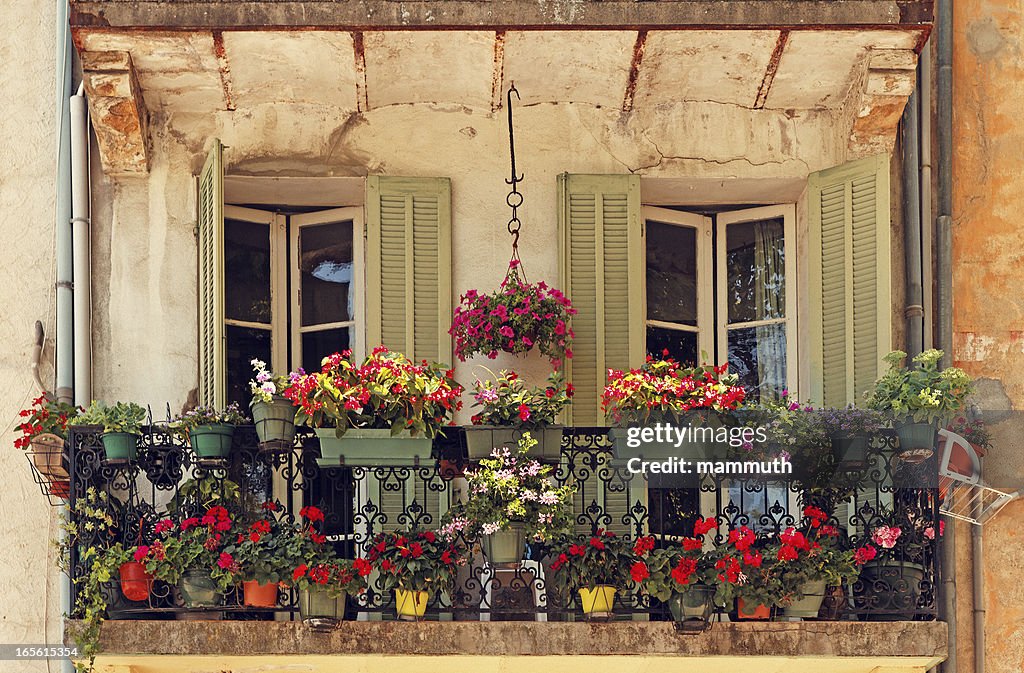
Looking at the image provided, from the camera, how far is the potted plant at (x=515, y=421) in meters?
10.4

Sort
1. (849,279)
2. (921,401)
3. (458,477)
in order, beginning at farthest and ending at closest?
(849,279), (458,477), (921,401)

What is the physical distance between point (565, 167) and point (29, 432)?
3.24 meters

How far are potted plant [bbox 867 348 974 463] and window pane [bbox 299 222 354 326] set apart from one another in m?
3.15

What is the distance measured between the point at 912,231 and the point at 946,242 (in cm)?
21

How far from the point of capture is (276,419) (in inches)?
408

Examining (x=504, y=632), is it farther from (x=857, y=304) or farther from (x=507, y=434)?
(x=857, y=304)

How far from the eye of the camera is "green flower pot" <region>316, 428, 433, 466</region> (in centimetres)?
1033

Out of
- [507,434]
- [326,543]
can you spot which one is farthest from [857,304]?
[326,543]

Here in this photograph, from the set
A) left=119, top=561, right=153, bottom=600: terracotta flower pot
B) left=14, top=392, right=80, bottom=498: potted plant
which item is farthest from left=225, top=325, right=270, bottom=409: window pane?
left=119, top=561, right=153, bottom=600: terracotta flower pot

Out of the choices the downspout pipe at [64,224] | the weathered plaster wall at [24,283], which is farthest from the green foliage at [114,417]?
the weathered plaster wall at [24,283]

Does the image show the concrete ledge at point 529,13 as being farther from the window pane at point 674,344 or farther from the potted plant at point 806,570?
the potted plant at point 806,570

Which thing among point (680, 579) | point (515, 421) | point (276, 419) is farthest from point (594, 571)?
point (276, 419)

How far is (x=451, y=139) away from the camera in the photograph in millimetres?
11781

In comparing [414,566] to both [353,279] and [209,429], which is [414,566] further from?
[353,279]
